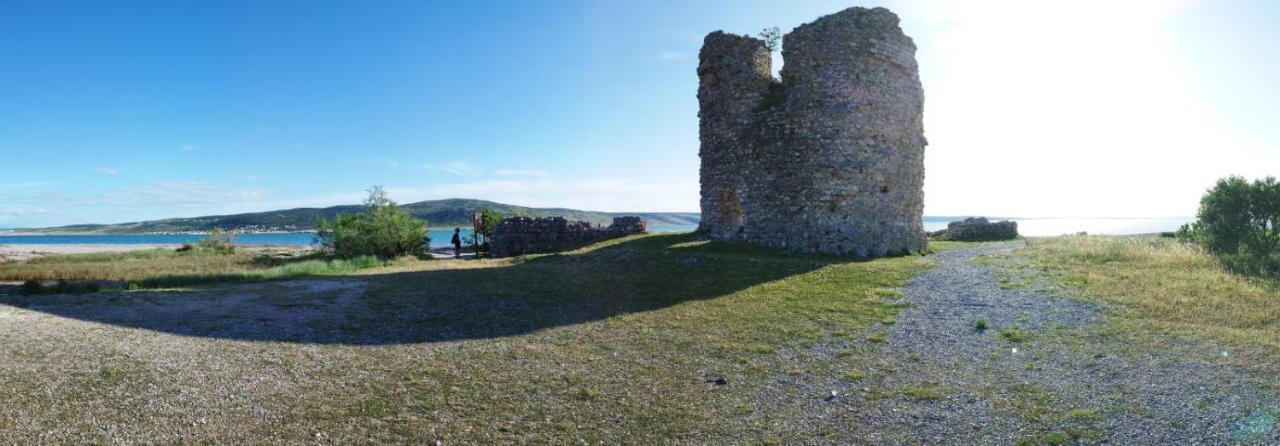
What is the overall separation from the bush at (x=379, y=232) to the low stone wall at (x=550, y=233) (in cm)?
407

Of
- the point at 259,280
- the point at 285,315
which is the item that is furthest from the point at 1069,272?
the point at 259,280

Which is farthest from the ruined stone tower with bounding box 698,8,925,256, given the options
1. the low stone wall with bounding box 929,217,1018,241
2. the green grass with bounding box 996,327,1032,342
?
the green grass with bounding box 996,327,1032,342

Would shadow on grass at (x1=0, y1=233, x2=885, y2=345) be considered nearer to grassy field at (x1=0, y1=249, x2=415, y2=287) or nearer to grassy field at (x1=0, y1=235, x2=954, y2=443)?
grassy field at (x1=0, y1=235, x2=954, y2=443)

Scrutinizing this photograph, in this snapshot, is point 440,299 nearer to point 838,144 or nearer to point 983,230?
point 838,144

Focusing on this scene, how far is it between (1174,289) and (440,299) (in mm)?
12344

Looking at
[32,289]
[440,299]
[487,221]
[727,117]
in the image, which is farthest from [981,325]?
[487,221]

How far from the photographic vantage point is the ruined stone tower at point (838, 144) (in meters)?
16.6

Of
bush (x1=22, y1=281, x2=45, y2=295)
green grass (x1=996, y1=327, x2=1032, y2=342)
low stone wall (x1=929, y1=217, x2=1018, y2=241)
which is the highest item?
low stone wall (x1=929, y1=217, x2=1018, y2=241)

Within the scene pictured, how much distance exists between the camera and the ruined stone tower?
1661cm

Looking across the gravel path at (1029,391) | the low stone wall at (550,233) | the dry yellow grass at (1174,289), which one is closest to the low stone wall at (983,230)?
the dry yellow grass at (1174,289)

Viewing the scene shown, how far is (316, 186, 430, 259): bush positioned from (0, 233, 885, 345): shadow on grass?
385 inches

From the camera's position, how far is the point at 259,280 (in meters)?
14.6

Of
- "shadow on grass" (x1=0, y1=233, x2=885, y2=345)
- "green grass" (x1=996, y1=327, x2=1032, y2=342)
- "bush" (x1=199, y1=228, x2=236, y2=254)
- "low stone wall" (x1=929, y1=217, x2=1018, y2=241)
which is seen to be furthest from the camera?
"bush" (x1=199, y1=228, x2=236, y2=254)

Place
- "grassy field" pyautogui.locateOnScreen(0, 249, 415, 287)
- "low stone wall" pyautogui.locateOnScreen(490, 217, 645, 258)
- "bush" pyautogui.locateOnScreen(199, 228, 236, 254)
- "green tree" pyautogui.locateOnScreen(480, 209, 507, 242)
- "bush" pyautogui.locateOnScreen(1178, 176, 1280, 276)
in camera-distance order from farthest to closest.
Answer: "bush" pyautogui.locateOnScreen(199, 228, 236, 254) → "green tree" pyautogui.locateOnScreen(480, 209, 507, 242) → "low stone wall" pyautogui.locateOnScreen(490, 217, 645, 258) → "bush" pyautogui.locateOnScreen(1178, 176, 1280, 276) → "grassy field" pyautogui.locateOnScreen(0, 249, 415, 287)
